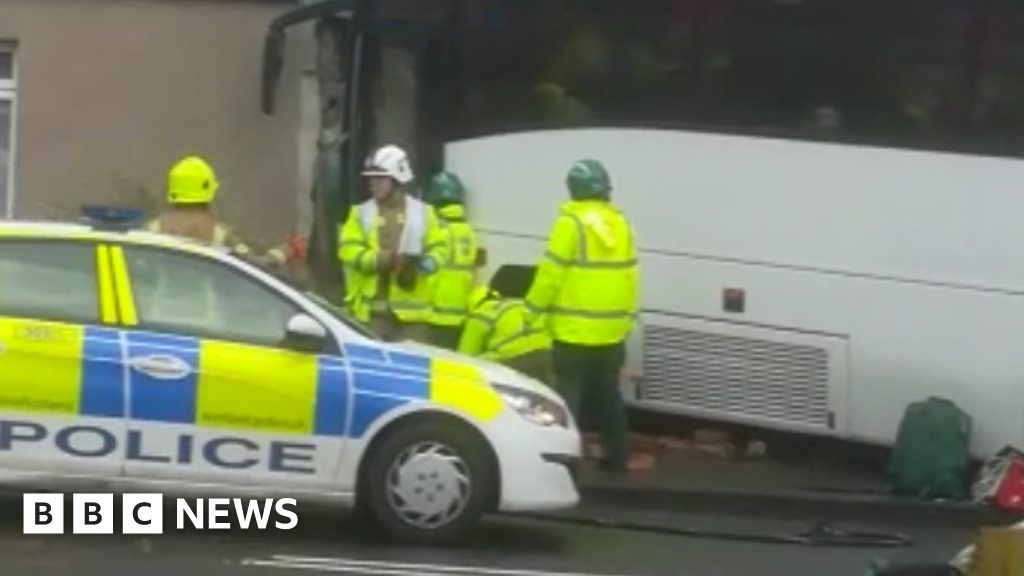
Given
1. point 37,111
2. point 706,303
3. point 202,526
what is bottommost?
point 202,526

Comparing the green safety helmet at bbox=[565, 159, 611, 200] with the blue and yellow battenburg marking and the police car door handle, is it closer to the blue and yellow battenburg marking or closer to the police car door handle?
the blue and yellow battenburg marking

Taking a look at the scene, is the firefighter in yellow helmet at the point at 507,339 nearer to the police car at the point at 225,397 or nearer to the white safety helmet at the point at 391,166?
the white safety helmet at the point at 391,166

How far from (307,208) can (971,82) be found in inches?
221

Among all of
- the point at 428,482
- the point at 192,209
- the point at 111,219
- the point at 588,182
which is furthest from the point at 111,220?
the point at 588,182

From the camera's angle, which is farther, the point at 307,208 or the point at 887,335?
the point at 307,208

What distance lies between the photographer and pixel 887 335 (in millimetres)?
15891

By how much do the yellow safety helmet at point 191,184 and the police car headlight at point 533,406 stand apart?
86.7 inches

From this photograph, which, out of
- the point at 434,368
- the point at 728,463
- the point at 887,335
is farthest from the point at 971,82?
the point at 434,368

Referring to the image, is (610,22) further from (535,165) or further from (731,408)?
(731,408)

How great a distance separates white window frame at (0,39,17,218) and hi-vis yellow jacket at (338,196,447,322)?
422 cm

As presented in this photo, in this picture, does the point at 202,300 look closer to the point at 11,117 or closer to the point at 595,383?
the point at 595,383

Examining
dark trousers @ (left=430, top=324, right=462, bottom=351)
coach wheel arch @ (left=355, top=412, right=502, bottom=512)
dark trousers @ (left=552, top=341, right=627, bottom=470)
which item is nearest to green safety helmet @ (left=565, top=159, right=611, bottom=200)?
dark trousers @ (left=552, top=341, right=627, bottom=470)

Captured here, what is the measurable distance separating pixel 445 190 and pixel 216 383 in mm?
4000

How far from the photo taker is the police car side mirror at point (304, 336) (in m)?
13.0
